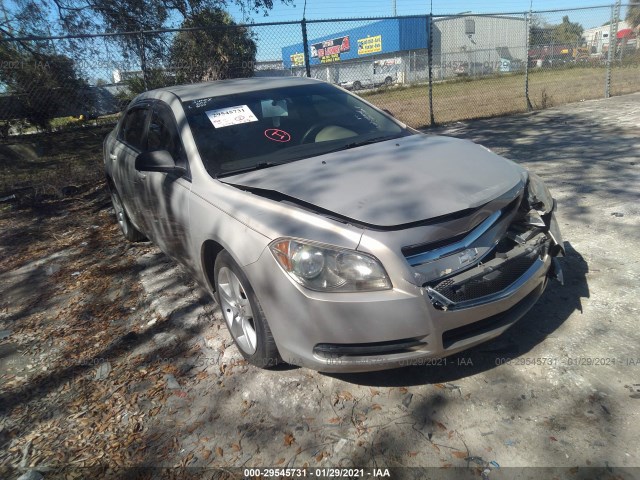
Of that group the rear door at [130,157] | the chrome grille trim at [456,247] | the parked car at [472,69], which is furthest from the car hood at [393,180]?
the parked car at [472,69]

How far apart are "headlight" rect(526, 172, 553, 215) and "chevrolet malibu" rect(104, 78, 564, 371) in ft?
0.04

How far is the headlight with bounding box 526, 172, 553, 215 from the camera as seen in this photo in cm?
278

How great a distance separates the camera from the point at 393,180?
267cm

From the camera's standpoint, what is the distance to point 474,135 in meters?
9.48

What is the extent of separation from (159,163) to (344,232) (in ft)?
5.35

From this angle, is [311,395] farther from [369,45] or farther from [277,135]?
[369,45]

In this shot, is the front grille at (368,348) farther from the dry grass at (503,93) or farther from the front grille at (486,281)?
the dry grass at (503,93)

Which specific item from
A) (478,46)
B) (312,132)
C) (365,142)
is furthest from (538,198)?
(478,46)

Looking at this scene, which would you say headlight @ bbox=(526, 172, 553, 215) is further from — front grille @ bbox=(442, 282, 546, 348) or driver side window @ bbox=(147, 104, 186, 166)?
driver side window @ bbox=(147, 104, 186, 166)

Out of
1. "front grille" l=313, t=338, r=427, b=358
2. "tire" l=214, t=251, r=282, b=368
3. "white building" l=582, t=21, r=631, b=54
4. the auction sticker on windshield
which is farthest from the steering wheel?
"white building" l=582, t=21, r=631, b=54

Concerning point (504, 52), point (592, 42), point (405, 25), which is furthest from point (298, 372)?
point (504, 52)

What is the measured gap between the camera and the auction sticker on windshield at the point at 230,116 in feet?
11.4

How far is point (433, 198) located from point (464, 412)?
107 centimetres

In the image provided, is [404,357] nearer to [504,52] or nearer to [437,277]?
[437,277]
